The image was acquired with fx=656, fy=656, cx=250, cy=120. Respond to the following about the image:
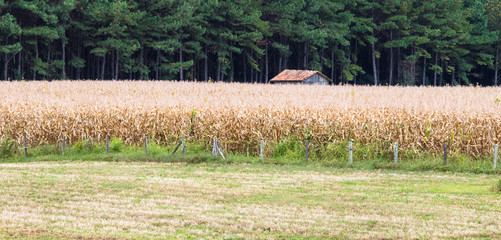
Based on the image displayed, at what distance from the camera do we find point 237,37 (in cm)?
8225

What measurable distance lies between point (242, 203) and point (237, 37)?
67262 mm

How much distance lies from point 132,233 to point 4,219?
3098mm

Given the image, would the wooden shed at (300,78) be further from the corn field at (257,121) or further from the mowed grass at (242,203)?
the mowed grass at (242,203)

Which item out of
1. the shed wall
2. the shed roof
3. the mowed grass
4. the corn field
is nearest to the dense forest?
the shed roof

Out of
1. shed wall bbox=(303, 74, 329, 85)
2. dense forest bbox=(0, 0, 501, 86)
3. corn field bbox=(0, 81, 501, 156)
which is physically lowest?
corn field bbox=(0, 81, 501, 156)

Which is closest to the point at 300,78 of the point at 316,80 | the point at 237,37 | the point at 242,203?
the point at 316,80

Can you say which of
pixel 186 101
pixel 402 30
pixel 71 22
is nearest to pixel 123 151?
pixel 186 101

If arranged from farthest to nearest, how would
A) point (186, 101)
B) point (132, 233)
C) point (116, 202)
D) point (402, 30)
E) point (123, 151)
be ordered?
point (402, 30) < point (186, 101) < point (123, 151) < point (116, 202) < point (132, 233)

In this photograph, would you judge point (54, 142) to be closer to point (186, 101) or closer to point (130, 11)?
point (186, 101)

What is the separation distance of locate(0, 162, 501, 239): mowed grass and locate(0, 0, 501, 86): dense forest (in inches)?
1887

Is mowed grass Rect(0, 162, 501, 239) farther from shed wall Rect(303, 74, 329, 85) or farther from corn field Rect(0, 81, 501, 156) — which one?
shed wall Rect(303, 74, 329, 85)

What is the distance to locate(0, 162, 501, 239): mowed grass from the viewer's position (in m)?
13.0

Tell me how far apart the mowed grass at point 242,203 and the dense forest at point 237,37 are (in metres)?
47.9

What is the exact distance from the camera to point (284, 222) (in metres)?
13.8
